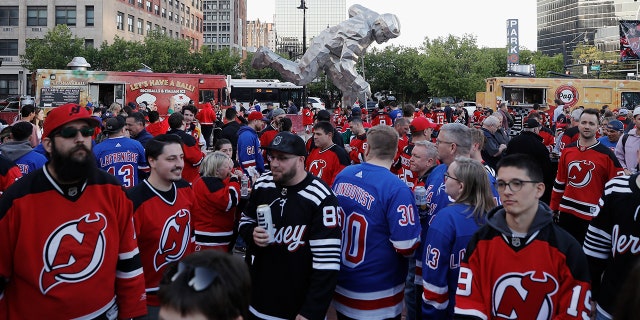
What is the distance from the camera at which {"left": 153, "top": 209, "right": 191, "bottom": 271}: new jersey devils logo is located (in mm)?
4281

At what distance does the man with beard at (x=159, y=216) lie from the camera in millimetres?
4195

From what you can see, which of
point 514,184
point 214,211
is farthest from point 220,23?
point 514,184

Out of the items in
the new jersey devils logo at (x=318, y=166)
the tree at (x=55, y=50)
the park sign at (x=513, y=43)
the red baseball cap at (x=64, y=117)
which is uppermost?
the park sign at (x=513, y=43)

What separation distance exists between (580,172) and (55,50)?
49.7 metres

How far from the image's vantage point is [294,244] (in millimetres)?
3832

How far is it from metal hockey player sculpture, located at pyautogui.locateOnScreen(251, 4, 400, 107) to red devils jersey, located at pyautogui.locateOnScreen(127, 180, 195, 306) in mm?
22640

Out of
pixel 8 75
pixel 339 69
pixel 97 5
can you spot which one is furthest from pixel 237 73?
pixel 339 69

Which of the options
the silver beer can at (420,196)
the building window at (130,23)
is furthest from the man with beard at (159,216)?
the building window at (130,23)

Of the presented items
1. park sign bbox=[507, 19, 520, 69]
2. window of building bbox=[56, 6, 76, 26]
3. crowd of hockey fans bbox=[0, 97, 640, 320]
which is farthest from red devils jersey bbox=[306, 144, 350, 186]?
park sign bbox=[507, 19, 520, 69]

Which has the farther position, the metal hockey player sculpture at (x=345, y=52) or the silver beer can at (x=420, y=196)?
the metal hockey player sculpture at (x=345, y=52)

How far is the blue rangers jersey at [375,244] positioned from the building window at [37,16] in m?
59.6

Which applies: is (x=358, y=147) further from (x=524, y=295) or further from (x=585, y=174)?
(x=524, y=295)

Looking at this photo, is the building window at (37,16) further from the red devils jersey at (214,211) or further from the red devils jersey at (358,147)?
the red devils jersey at (214,211)

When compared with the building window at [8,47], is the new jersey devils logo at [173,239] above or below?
below
